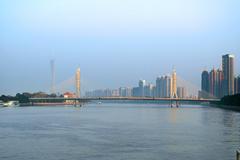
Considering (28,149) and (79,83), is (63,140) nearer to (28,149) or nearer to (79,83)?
(28,149)

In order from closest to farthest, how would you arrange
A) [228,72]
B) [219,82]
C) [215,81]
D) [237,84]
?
[237,84] → [228,72] → [219,82] → [215,81]

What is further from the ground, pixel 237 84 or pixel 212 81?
pixel 212 81

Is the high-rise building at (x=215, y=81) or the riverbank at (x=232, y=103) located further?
the high-rise building at (x=215, y=81)

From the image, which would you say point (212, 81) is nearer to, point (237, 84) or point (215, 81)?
point (215, 81)

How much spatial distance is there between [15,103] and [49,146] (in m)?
41.8

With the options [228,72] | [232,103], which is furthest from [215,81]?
[232,103]

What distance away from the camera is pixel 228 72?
2410 inches

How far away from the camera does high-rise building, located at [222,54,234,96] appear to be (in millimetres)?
60219

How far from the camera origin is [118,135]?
1305 cm

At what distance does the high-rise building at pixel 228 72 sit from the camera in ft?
198

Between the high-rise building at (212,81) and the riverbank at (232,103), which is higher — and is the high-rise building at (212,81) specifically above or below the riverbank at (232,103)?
above

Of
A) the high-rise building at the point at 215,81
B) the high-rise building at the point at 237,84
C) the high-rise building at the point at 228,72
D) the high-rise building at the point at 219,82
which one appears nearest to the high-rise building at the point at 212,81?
the high-rise building at the point at 215,81

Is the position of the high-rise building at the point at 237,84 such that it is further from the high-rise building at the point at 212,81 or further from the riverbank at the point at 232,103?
the riverbank at the point at 232,103

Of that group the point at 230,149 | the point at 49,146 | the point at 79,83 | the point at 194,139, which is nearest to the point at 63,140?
the point at 49,146
